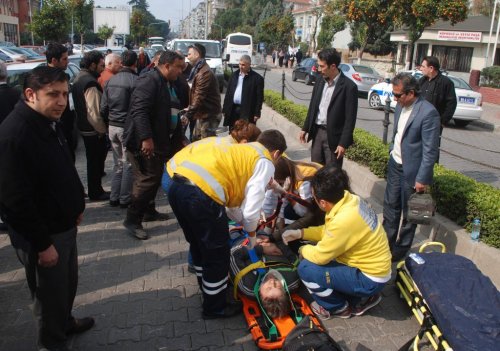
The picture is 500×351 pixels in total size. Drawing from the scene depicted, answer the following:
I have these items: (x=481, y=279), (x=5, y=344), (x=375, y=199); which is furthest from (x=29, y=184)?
(x=375, y=199)

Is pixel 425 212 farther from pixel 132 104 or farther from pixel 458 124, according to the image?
pixel 458 124

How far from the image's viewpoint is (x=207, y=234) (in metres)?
3.12

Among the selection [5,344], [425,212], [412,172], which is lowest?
[5,344]

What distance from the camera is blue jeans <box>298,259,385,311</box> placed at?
3.33 metres

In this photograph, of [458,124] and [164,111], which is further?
[458,124]

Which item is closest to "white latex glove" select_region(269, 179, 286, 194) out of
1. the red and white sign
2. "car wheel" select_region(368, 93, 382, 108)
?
"car wheel" select_region(368, 93, 382, 108)

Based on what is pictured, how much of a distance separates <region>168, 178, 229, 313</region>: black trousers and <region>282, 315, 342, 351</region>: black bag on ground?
2.41 ft

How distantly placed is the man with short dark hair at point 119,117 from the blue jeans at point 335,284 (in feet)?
8.80

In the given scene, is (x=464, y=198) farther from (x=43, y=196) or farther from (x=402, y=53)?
(x=402, y=53)

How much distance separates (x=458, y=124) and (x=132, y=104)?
37.8 ft

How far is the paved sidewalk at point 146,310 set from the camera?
3154 millimetres

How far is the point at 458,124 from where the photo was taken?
1332 centimetres

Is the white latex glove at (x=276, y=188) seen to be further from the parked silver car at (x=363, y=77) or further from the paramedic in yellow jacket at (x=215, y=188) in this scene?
the parked silver car at (x=363, y=77)

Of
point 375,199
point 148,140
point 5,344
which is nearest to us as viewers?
point 5,344
